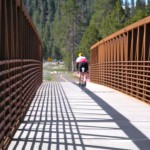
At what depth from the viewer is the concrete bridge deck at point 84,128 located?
7375mm

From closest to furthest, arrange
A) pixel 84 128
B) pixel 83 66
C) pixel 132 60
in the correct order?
1. pixel 84 128
2. pixel 132 60
3. pixel 83 66

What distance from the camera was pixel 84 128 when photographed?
9023mm

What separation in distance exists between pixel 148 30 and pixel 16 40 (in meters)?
5.29

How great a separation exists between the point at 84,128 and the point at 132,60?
26.9ft

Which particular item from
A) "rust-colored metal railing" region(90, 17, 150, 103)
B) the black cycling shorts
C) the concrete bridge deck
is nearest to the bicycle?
the black cycling shorts

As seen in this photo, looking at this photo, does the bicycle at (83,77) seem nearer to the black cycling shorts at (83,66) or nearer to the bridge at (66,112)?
the black cycling shorts at (83,66)

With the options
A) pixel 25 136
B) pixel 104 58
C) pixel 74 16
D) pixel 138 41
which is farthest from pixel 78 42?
pixel 25 136

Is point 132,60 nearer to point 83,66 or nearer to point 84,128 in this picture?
point 83,66

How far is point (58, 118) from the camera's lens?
34.7ft

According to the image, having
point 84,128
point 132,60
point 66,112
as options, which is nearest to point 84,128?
point 84,128

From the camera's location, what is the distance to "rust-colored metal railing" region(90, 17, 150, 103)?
563 inches

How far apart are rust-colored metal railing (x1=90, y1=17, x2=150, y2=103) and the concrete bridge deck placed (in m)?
1.60

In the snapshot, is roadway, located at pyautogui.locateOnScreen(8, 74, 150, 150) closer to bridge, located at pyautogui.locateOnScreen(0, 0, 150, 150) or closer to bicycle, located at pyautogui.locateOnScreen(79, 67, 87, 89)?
bridge, located at pyautogui.locateOnScreen(0, 0, 150, 150)

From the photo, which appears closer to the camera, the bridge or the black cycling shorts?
Result: the bridge
